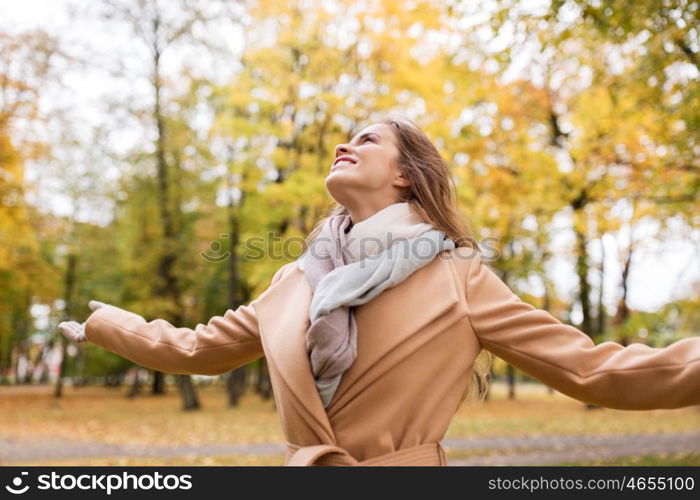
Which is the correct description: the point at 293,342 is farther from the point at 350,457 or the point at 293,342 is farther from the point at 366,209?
the point at 366,209

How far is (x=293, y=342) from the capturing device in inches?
82.0

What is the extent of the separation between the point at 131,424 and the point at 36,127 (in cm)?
727

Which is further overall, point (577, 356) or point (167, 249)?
point (167, 249)

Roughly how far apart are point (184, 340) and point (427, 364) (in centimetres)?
96

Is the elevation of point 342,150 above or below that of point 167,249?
above

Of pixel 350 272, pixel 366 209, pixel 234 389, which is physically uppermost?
pixel 366 209

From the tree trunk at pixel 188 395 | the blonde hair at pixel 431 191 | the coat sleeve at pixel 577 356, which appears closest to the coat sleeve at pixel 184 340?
the blonde hair at pixel 431 191

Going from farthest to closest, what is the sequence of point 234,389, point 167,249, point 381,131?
point 234,389 < point 167,249 < point 381,131

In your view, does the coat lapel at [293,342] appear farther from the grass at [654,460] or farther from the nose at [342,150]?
the grass at [654,460]

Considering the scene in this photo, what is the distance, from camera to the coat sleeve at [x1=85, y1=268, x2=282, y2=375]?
8.00 ft

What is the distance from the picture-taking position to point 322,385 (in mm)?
2045

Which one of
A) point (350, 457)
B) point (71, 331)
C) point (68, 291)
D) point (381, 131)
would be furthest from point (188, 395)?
point (350, 457)
